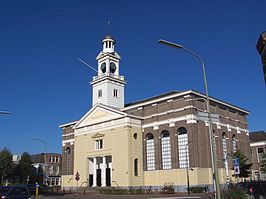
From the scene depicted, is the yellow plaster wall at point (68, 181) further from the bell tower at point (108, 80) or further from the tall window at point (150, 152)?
the tall window at point (150, 152)

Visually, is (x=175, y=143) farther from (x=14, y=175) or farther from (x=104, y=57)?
(x=14, y=175)

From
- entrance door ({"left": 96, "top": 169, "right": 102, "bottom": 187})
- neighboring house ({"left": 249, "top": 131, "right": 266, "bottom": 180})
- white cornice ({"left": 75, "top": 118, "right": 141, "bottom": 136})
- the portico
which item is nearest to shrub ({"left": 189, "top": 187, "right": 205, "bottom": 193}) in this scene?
white cornice ({"left": 75, "top": 118, "right": 141, "bottom": 136})

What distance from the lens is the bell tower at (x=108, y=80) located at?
61.3 meters

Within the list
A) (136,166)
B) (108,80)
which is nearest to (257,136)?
(136,166)

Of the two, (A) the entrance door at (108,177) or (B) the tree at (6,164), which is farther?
(B) the tree at (6,164)

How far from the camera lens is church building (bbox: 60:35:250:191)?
48781mm

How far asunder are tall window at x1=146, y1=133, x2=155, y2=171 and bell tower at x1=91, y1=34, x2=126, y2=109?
10.6 m

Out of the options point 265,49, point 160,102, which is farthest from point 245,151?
point 265,49

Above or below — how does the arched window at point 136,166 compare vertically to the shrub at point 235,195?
above

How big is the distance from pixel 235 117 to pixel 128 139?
71.4 ft

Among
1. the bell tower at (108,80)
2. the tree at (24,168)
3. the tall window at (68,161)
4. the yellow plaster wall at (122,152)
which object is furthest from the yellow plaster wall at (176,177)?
the tree at (24,168)

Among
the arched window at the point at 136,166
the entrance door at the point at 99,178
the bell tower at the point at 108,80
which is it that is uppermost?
the bell tower at the point at 108,80

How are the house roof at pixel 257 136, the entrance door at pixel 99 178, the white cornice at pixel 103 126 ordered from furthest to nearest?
the house roof at pixel 257 136 < the entrance door at pixel 99 178 < the white cornice at pixel 103 126

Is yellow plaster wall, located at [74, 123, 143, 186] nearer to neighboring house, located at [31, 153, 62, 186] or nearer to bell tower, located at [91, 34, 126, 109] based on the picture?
bell tower, located at [91, 34, 126, 109]
